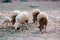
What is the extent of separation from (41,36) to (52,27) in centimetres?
126

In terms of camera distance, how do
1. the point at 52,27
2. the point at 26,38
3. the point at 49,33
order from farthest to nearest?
the point at 52,27
the point at 49,33
the point at 26,38

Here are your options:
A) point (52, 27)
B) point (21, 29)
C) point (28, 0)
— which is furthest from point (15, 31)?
point (28, 0)

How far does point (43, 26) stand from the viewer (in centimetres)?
632

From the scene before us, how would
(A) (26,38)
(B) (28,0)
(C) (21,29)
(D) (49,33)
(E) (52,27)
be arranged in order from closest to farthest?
(A) (26,38), (D) (49,33), (C) (21,29), (E) (52,27), (B) (28,0)

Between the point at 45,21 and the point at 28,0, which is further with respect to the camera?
the point at 28,0

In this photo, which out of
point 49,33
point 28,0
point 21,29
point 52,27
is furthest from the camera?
point 28,0

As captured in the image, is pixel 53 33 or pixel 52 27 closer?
pixel 53 33

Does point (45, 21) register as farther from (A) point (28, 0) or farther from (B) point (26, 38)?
(A) point (28, 0)

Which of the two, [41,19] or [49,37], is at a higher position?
[41,19]

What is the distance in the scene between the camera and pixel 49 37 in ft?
18.7

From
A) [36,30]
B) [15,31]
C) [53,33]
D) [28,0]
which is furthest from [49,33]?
[28,0]

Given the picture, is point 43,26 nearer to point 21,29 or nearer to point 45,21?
point 45,21

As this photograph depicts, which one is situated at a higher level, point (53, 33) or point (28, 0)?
point (28, 0)

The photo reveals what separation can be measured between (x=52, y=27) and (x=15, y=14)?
126 cm
